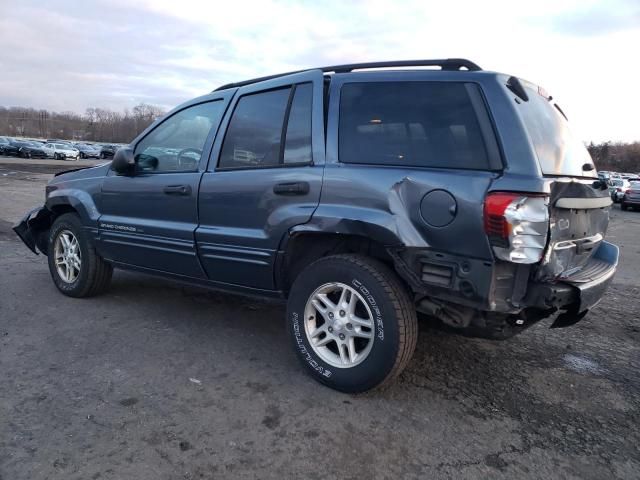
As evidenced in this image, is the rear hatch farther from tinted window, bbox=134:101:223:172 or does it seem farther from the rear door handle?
tinted window, bbox=134:101:223:172

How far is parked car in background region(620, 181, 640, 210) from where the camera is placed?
23.2 meters

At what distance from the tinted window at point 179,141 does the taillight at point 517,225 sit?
230 centimetres

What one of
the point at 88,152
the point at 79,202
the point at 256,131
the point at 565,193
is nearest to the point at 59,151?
the point at 88,152

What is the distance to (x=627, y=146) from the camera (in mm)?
79562

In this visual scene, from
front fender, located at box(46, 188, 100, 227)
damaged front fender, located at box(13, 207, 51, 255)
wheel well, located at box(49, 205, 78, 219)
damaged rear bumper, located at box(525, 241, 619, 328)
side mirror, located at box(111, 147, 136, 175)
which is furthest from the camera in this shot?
damaged front fender, located at box(13, 207, 51, 255)

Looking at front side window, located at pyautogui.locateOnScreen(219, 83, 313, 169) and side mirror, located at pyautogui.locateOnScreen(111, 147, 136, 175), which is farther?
side mirror, located at pyautogui.locateOnScreen(111, 147, 136, 175)

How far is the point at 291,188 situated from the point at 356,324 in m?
0.95

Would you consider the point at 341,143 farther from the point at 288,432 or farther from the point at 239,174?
the point at 288,432

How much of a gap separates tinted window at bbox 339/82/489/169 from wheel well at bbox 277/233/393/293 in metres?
0.50

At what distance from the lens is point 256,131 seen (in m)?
3.65

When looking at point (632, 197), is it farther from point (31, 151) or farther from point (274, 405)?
point (31, 151)

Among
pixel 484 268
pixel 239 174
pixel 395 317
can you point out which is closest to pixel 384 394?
pixel 395 317

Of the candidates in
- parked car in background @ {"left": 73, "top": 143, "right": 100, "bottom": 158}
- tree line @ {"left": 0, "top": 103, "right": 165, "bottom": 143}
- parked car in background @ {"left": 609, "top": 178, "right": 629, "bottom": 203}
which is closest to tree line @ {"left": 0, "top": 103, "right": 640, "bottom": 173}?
tree line @ {"left": 0, "top": 103, "right": 165, "bottom": 143}

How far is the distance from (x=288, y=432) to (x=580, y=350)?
2595mm
